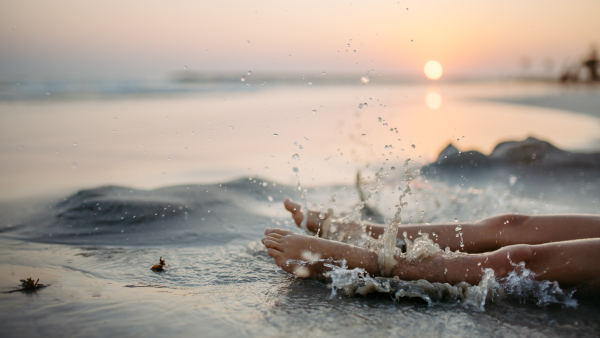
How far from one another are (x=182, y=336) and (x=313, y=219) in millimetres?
1207

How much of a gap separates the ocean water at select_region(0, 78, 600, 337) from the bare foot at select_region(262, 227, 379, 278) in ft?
0.21

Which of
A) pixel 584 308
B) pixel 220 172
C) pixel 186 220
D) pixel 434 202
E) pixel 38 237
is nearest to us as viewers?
pixel 584 308

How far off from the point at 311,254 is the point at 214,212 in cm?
121

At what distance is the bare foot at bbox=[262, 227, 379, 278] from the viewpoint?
187 cm

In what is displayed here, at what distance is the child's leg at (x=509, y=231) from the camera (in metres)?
1.89

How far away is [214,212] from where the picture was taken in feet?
9.82

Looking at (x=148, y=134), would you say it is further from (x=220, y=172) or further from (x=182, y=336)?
(x=182, y=336)

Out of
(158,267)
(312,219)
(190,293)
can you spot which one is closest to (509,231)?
(312,219)

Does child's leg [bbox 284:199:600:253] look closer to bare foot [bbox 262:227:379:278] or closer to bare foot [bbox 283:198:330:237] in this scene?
bare foot [bbox 262:227:379:278]

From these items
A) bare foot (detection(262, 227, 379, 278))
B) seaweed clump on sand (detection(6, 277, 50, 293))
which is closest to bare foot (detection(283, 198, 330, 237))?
bare foot (detection(262, 227, 379, 278))

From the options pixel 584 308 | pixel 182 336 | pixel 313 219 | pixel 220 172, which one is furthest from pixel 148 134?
pixel 584 308

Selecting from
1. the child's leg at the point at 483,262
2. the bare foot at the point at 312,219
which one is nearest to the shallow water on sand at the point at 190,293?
the child's leg at the point at 483,262

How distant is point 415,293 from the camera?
67.0 inches

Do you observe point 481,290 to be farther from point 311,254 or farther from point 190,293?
point 190,293
